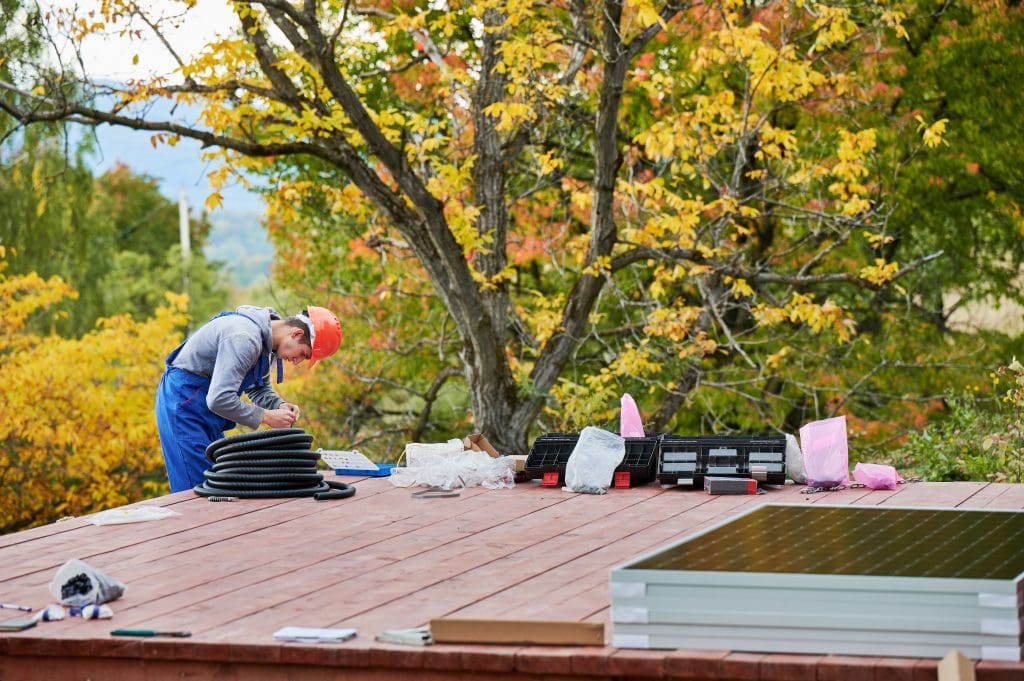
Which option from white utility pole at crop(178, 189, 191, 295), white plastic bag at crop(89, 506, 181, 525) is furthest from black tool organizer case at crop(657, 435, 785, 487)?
white utility pole at crop(178, 189, 191, 295)

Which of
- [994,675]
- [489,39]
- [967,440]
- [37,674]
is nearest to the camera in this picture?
[994,675]

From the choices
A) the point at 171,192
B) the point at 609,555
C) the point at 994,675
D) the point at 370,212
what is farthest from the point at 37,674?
the point at 171,192

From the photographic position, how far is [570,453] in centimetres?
589

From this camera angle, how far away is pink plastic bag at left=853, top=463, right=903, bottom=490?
5.44 metres

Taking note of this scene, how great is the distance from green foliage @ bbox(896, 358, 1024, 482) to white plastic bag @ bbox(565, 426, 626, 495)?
2.22m

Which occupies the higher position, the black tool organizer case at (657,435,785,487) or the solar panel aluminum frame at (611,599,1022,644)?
the black tool organizer case at (657,435,785,487)

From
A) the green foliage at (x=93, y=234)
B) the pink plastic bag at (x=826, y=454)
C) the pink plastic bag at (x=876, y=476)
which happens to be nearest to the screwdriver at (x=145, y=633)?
the pink plastic bag at (x=826, y=454)

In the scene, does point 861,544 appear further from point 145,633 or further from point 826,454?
point 826,454

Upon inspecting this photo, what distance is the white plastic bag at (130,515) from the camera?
5.08 metres

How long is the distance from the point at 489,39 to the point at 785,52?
7.76 ft

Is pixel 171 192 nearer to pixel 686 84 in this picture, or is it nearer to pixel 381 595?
pixel 686 84

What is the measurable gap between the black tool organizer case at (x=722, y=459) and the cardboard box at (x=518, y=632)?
256cm

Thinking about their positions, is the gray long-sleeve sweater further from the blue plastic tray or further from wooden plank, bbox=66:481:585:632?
wooden plank, bbox=66:481:585:632

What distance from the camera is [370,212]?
11516 mm
